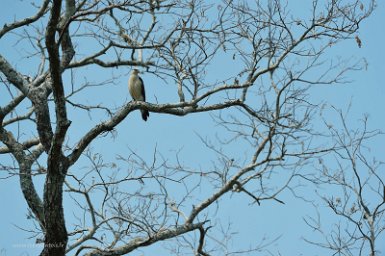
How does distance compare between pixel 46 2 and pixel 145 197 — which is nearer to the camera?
pixel 145 197

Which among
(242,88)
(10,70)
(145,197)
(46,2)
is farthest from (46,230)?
(46,2)

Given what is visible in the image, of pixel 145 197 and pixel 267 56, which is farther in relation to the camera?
pixel 267 56

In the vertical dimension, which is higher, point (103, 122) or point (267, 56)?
point (267, 56)

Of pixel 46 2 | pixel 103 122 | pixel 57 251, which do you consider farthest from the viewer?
pixel 46 2

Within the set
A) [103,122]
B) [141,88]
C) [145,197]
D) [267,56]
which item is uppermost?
[141,88]

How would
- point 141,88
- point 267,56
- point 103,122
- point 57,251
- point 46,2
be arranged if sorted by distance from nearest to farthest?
point 57,251, point 103,122, point 267,56, point 46,2, point 141,88

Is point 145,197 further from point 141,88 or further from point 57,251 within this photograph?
point 141,88

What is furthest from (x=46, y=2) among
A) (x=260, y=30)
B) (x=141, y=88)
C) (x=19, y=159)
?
(x=141, y=88)

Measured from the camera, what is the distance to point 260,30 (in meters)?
6.56

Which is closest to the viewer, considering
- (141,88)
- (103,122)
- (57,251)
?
(57,251)

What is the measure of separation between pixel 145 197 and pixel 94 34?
1823 millimetres

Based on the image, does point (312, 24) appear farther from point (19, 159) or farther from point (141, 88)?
point (141, 88)

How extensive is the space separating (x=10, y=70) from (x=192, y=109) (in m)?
2.03

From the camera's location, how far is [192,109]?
627 centimetres
